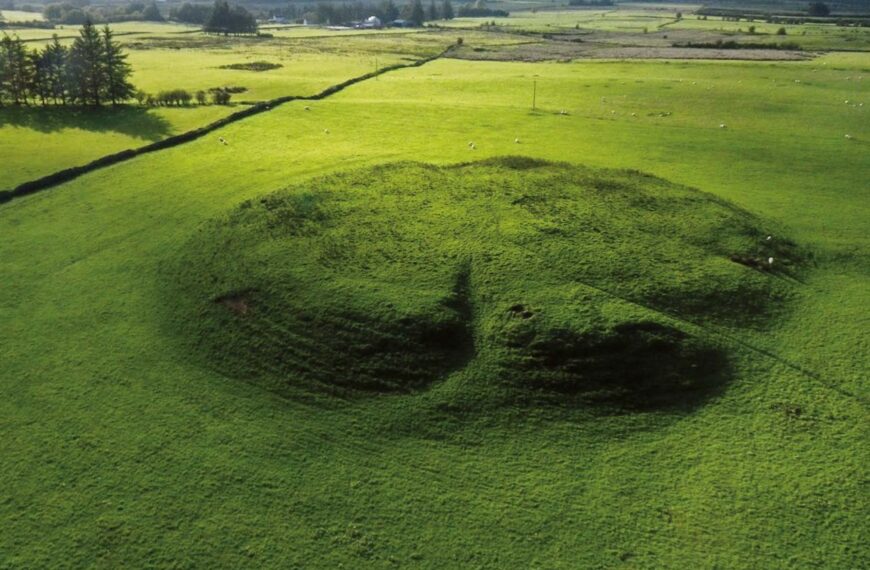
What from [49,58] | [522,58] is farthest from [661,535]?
[522,58]

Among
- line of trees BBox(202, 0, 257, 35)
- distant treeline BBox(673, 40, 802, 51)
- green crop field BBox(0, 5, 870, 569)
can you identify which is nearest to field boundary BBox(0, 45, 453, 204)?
green crop field BBox(0, 5, 870, 569)

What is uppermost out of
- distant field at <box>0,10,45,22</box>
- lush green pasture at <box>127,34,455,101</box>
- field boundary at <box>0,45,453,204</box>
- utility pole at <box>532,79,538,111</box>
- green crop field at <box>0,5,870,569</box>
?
distant field at <box>0,10,45,22</box>

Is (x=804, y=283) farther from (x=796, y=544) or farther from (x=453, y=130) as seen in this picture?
(x=453, y=130)

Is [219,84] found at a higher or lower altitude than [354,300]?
higher

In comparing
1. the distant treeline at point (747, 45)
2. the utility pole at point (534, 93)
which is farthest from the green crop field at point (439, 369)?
the distant treeline at point (747, 45)

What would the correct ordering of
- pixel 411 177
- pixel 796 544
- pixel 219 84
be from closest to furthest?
pixel 796 544 → pixel 411 177 → pixel 219 84

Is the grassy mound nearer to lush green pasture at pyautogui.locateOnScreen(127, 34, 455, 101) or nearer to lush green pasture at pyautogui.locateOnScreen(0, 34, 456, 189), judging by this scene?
lush green pasture at pyautogui.locateOnScreen(0, 34, 456, 189)

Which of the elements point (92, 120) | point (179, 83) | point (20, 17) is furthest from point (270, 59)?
point (20, 17)
